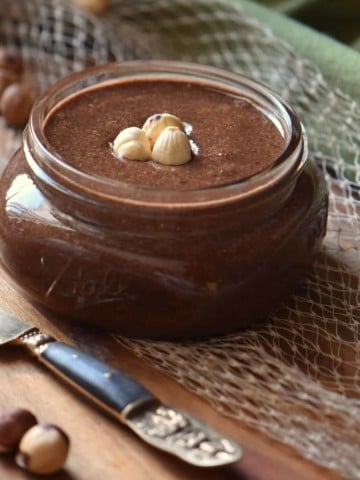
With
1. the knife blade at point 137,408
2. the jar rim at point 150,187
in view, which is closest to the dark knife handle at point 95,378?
the knife blade at point 137,408

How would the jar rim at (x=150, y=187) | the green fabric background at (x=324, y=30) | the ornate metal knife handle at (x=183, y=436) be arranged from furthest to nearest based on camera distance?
the green fabric background at (x=324, y=30) → the jar rim at (x=150, y=187) → the ornate metal knife handle at (x=183, y=436)

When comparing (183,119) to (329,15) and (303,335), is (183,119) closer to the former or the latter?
(303,335)

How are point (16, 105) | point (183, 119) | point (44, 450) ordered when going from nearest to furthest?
point (44, 450) < point (183, 119) < point (16, 105)

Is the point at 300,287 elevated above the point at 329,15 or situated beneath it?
situated beneath

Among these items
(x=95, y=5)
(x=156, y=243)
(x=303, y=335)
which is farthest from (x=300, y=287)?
(x=95, y=5)

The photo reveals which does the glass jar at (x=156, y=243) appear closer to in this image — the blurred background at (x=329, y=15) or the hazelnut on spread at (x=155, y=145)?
the hazelnut on spread at (x=155, y=145)

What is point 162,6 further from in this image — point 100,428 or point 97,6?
point 100,428

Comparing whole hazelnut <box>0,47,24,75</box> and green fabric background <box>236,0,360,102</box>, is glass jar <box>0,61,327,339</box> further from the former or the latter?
whole hazelnut <box>0,47,24,75</box>
